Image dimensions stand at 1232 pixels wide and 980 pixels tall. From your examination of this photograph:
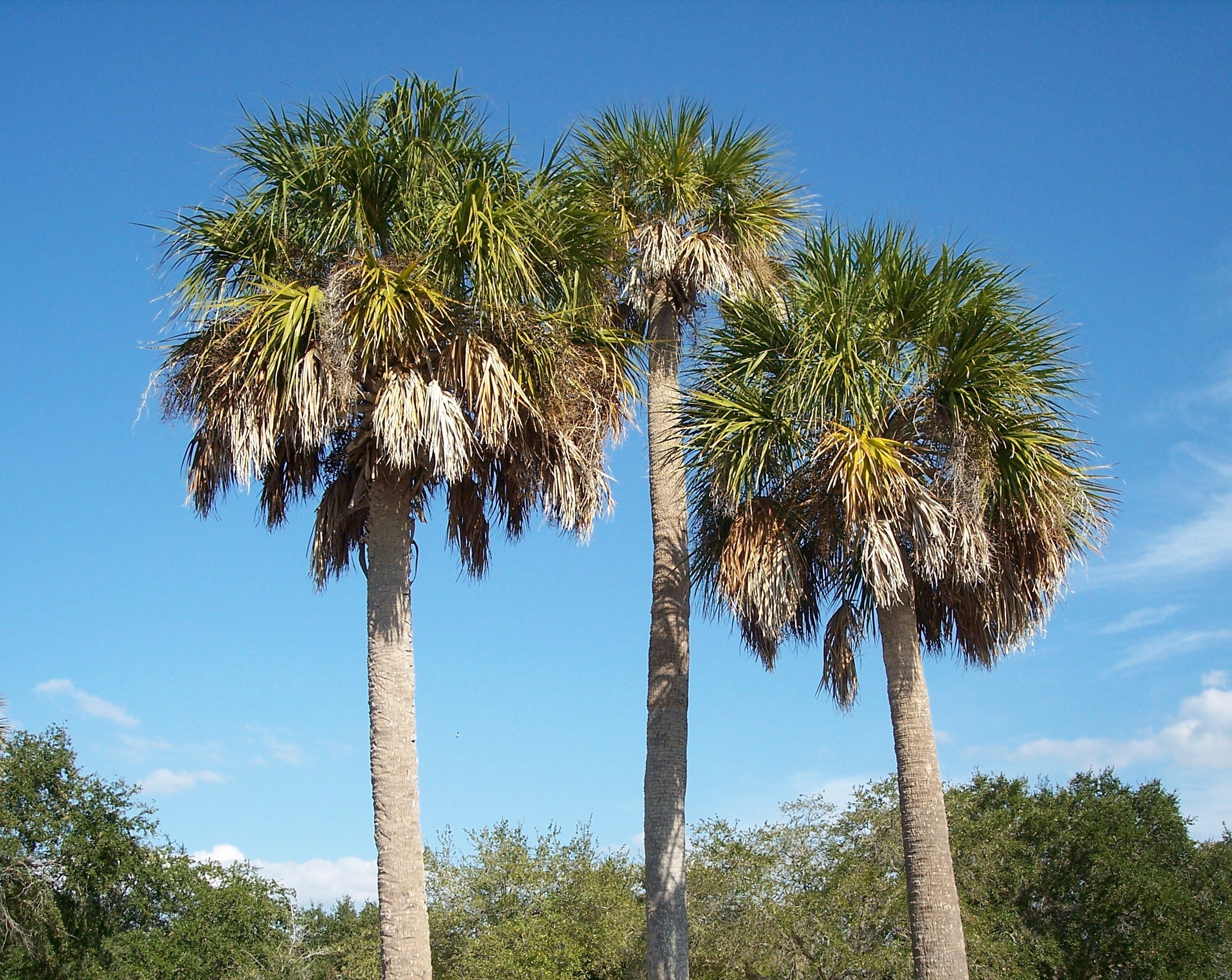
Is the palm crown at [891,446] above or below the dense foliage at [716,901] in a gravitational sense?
above

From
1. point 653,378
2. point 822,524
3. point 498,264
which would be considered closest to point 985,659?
point 822,524

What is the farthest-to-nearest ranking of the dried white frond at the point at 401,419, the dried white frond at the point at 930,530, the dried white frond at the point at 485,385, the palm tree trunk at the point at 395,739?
the dried white frond at the point at 930,530, the dried white frond at the point at 485,385, the dried white frond at the point at 401,419, the palm tree trunk at the point at 395,739

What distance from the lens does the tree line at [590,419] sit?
9586 millimetres

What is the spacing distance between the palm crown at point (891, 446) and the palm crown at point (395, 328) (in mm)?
1466

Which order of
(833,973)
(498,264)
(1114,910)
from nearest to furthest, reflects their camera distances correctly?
(498,264) < (833,973) < (1114,910)

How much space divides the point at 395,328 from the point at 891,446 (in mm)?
4608

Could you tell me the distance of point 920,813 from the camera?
32.2ft

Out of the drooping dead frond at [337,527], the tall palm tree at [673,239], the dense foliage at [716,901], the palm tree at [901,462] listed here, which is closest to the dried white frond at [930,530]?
the palm tree at [901,462]

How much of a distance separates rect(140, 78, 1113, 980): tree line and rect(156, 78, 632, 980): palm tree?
3 centimetres

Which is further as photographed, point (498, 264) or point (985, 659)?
point (985, 659)

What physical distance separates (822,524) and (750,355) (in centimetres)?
184

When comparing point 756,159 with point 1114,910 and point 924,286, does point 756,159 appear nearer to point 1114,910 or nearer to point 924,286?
point 924,286

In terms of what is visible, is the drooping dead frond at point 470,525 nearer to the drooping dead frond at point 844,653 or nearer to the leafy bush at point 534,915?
the drooping dead frond at point 844,653

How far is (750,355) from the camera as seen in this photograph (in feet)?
37.5
